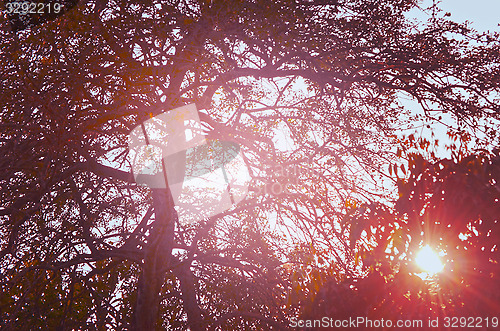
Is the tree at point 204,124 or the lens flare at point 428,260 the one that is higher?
the tree at point 204,124

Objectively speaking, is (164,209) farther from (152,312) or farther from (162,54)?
(162,54)

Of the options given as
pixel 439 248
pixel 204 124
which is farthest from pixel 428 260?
pixel 204 124

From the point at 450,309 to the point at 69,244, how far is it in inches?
274

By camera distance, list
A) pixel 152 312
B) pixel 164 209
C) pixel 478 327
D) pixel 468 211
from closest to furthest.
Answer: pixel 478 327, pixel 468 211, pixel 152 312, pixel 164 209

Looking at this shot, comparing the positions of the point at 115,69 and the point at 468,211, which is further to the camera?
the point at 115,69

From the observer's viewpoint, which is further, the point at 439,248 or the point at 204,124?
the point at 204,124

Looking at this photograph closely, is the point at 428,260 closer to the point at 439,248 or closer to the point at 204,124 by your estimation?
the point at 439,248

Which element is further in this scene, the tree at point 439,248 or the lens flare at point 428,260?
the lens flare at point 428,260

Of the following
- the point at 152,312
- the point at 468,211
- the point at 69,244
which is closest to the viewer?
the point at 468,211

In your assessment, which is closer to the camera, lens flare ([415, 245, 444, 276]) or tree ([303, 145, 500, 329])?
tree ([303, 145, 500, 329])

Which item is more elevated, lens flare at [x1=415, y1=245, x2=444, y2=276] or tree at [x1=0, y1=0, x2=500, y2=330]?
tree at [x1=0, y1=0, x2=500, y2=330]

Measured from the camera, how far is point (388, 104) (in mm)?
9414

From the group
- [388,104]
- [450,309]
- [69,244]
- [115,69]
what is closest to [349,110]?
[388,104]

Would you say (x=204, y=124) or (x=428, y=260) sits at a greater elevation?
(x=204, y=124)
